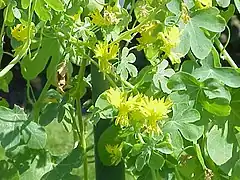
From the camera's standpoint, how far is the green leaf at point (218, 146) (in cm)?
91

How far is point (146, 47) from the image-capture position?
2.91ft

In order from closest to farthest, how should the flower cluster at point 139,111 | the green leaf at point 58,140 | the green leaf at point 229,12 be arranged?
the flower cluster at point 139,111 < the green leaf at point 229,12 < the green leaf at point 58,140

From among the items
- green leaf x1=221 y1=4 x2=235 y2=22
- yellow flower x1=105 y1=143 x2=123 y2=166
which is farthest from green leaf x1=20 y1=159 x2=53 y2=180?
green leaf x1=221 y1=4 x2=235 y2=22

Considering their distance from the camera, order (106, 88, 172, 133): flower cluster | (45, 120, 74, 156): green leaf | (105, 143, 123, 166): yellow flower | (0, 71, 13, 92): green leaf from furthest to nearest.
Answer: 1. (45, 120, 74, 156): green leaf
2. (0, 71, 13, 92): green leaf
3. (105, 143, 123, 166): yellow flower
4. (106, 88, 172, 133): flower cluster

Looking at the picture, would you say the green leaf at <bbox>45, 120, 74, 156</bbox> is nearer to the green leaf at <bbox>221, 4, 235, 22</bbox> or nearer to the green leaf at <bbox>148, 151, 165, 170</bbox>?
the green leaf at <bbox>221, 4, 235, 22</bbox>

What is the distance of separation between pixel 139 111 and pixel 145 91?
4.8 inches

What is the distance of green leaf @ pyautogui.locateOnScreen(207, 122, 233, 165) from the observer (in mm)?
910

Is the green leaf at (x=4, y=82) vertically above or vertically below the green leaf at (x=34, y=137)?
above

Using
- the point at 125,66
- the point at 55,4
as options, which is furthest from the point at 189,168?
the point at 55,4

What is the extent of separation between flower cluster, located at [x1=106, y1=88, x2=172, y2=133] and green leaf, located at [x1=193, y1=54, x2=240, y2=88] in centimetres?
9

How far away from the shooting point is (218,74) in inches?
35.2

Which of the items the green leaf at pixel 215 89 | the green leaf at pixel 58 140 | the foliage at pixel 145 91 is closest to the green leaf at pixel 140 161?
the foliage at pixel 145 91

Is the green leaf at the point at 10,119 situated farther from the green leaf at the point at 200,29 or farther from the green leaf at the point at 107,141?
the green leaf at the point at 200,29

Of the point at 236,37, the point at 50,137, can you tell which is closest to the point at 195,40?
the point at 50,137
